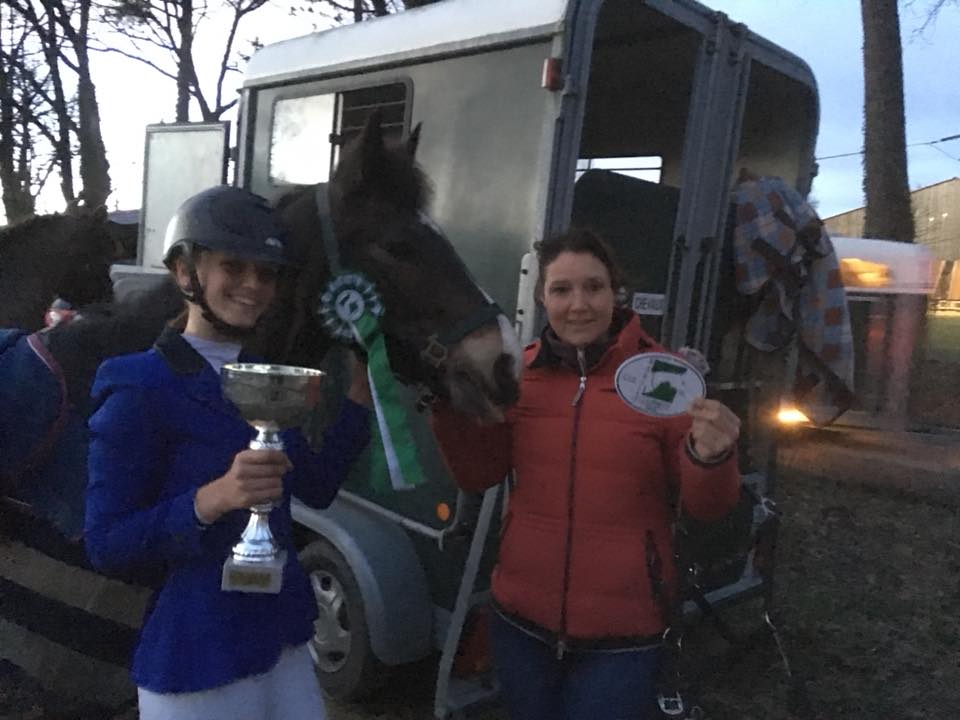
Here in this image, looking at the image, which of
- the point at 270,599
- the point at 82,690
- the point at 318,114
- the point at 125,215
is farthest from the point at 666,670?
the point at 125,215

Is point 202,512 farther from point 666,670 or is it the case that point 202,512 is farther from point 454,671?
point 454,671

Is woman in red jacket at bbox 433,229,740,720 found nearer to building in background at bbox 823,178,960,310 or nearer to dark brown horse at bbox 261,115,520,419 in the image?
dark brown horse at bbox 261,115,520,419

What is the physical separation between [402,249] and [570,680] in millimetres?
1257

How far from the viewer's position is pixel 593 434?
6.77 feet

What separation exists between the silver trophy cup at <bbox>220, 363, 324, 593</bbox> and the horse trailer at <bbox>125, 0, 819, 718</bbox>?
5.15 feet

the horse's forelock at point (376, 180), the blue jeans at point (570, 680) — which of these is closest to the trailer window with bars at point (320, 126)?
the horse's forelock at point (376, 180)

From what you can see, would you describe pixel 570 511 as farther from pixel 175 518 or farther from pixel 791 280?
pixel 791 280

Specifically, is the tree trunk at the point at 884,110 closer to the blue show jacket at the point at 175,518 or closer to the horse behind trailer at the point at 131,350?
the horse behind trailer at the point at 131,350

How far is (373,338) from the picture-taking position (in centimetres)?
213

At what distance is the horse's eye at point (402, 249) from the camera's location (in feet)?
7.33

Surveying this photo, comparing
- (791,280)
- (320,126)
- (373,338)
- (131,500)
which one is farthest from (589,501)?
(320,126)

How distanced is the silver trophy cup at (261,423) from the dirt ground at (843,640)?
167cm

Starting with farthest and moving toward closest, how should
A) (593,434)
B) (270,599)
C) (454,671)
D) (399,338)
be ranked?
(454,671) → (399,338) → (593,434) → (270,599)

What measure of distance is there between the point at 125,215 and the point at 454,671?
12.6 metres
